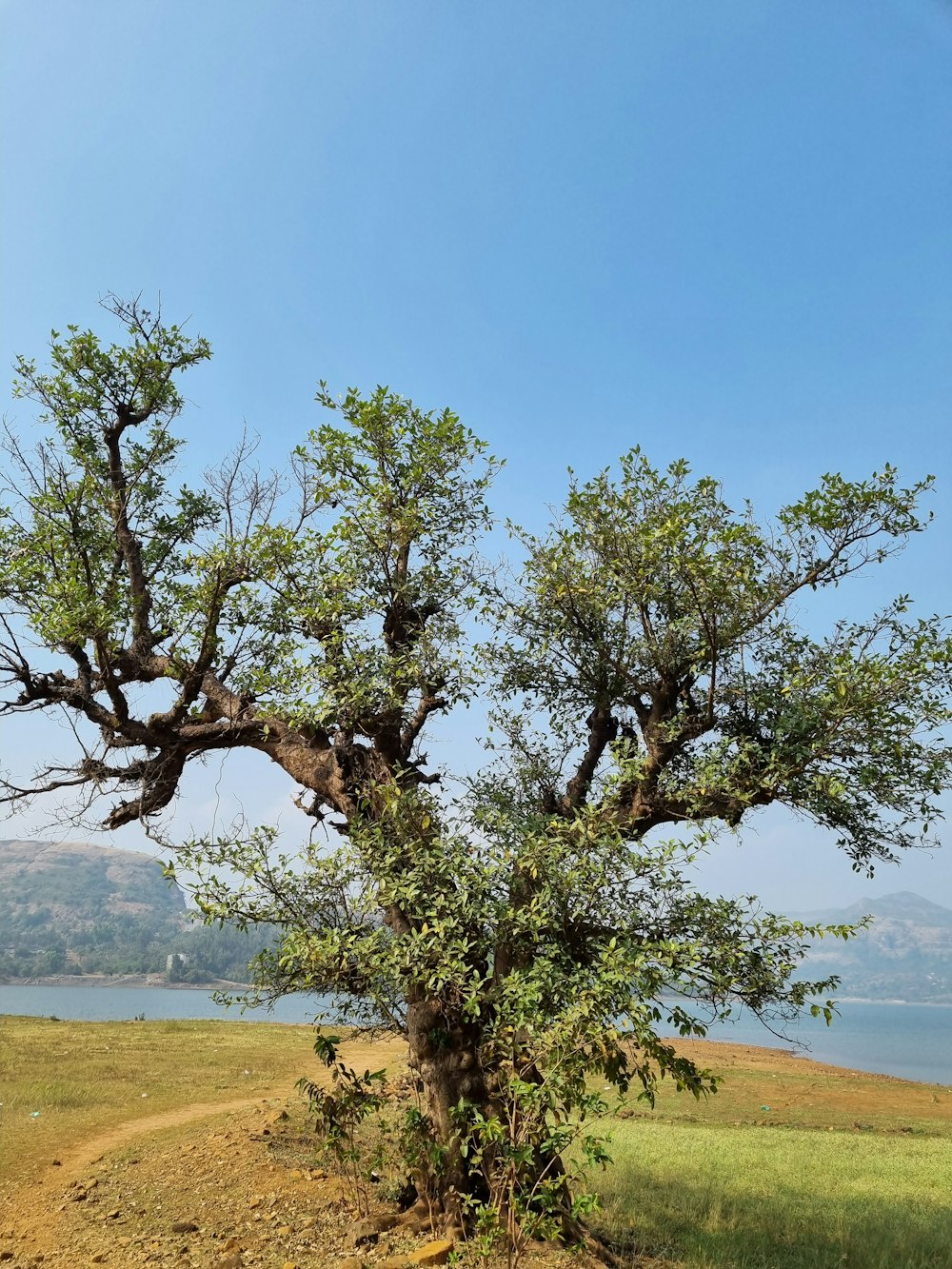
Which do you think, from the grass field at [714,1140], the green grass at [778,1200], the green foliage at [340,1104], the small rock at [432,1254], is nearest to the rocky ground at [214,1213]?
the small rock at [432,1254]

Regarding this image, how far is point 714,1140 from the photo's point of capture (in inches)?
634

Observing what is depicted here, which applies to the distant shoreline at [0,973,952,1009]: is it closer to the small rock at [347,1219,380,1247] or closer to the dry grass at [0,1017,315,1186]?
the dry grass at [0,1017,315,1186]

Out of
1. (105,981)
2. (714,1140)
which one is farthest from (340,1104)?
(105,981)

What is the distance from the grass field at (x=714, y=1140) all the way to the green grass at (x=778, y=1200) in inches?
1.3

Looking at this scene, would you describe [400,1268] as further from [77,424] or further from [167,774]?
[77,424]

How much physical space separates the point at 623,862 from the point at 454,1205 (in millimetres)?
3845

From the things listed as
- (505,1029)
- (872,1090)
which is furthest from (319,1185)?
(872,1090)

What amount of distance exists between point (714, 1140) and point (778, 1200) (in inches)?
188

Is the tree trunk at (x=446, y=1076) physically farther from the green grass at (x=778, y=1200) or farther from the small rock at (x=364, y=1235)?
the green grass at (x=778, y=1200)

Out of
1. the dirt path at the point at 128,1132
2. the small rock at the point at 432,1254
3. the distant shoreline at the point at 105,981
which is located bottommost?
the distant shoreline at the point at 105,981

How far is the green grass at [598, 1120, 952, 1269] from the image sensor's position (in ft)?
29.8

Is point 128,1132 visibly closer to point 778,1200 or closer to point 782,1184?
point 778,1200

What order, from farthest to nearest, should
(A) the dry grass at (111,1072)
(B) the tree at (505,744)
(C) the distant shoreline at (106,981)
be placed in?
1. (C) the distant shoreline at (106,981)
2. (A) the dry grass at (111,1072)
3. (B) the tree at (505,744)

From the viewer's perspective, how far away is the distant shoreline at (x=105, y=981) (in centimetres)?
14350
